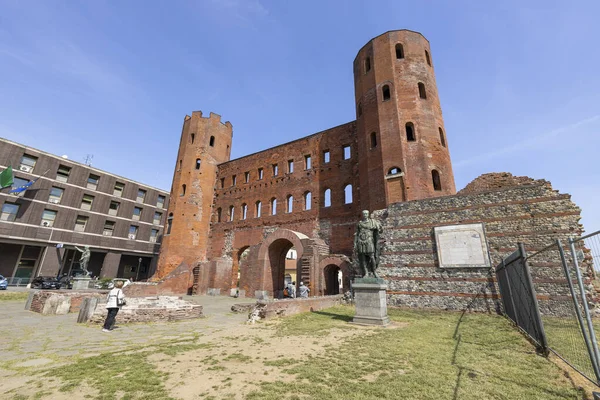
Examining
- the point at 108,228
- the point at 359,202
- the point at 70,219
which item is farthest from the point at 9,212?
the point at 359,202

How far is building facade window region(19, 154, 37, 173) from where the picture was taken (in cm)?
2712

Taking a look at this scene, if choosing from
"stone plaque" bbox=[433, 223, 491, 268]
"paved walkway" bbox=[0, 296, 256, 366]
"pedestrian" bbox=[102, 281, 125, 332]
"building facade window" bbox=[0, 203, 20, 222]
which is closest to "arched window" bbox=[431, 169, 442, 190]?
"stone plaque" bbox=[433, 223, 491, 268]

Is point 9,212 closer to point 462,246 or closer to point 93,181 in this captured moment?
point 93,181

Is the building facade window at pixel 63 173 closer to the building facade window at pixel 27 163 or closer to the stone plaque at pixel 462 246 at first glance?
the building facade window at pixel 27 163

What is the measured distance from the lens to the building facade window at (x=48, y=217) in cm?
2741

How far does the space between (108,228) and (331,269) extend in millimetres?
27490

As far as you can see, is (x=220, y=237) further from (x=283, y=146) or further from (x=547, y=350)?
(x=547, y=350)

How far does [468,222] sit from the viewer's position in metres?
12.3

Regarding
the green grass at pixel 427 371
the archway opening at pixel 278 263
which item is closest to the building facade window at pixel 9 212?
the archway opening at pixel 278 263

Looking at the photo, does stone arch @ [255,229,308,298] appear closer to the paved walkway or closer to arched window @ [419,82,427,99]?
the paved walkway

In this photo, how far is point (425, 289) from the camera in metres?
12.4

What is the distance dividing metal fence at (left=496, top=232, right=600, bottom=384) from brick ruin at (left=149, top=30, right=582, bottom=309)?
1.29 meters

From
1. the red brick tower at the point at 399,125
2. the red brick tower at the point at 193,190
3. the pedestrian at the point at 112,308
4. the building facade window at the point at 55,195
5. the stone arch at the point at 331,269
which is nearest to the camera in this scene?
the pedestrian at the point at 112,308

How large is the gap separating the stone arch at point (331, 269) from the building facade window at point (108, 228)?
88.9 feet
